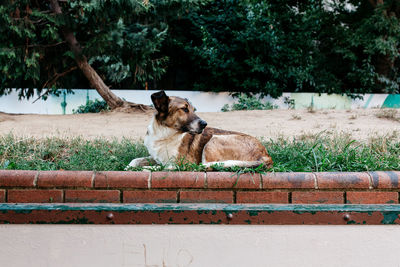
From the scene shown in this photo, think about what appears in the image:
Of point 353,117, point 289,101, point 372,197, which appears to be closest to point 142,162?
point 372,197

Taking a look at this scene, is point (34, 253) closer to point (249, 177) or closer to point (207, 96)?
point (249, 177)

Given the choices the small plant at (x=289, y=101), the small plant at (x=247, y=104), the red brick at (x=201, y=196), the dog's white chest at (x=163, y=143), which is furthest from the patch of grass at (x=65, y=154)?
the small plant at (x=289, y=101)

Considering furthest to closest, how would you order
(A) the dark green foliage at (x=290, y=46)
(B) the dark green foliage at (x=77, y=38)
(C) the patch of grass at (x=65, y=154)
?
(A) the dark green foliage at (x=290, y=46) → (B) the dark green foliage at (x=77, y=38) → (C) the patch of grass at (x=65, y=154)

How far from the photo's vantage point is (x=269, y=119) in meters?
7.28

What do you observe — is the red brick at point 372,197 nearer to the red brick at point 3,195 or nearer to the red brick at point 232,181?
the red brick at point 232,181

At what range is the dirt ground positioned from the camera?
605 centimetres

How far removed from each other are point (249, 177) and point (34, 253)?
169cm

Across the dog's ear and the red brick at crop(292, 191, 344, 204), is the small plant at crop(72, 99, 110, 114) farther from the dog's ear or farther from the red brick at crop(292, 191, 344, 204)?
the red brick at crop(292, 191, 344, 204)

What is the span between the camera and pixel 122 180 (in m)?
3.03

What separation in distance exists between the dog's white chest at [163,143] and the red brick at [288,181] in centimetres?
87

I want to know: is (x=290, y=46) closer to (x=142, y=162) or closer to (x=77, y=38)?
(x=77, y=38)

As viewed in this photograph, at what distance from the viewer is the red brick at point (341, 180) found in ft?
10.0

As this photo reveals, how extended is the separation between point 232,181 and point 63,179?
1308 mm

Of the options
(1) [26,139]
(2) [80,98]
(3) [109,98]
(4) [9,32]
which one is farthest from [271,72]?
(1) [26,139]
